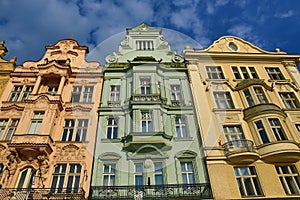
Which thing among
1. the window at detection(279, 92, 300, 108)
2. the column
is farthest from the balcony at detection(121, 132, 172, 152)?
the window at detection(279, 92, 300, 108)

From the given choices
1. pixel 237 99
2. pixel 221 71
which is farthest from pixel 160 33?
pixel 237 99

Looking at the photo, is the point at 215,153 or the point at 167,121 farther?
the point at 167,121

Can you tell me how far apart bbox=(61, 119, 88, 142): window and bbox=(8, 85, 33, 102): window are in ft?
14.7

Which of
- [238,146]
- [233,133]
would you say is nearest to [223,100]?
[233,133]

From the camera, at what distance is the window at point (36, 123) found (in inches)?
656

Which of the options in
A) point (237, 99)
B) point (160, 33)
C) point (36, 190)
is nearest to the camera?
point (36, 190)

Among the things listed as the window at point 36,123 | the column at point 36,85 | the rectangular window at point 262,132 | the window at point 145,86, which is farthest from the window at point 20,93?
the rectangular window at point 262,132

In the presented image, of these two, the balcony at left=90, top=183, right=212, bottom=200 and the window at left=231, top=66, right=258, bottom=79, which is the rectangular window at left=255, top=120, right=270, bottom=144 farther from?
the balcony at left=90, top=183, right=212, bottom=200

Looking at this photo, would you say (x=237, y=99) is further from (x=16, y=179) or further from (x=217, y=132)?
(x=16, y=179)

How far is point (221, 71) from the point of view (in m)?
21.6

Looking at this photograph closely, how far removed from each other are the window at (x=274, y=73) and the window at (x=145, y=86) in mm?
11317

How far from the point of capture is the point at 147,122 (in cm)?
1734

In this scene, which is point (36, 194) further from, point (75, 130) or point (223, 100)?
point (223, 100)

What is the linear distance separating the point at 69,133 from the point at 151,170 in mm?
6809
